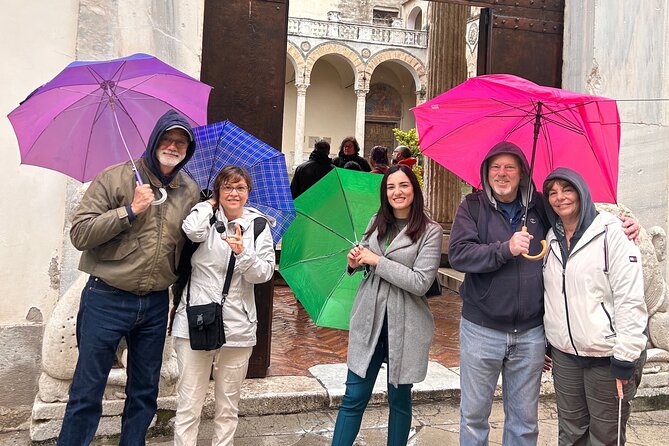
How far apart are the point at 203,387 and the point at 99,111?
4.42 ft

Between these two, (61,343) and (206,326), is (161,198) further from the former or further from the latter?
(61,343)

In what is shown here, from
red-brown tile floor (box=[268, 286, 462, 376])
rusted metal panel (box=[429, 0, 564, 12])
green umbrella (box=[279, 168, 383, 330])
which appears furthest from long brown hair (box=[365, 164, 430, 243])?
rusted metal panel (box=[429, 0, 564, 12])

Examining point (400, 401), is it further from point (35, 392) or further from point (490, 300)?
point (35, 392)

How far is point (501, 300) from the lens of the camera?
2576 mm

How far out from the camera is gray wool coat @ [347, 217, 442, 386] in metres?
2.73

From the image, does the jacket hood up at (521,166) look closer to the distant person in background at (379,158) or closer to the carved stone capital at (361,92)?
the distant person in background at (379,158)

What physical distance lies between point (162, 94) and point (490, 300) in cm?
174

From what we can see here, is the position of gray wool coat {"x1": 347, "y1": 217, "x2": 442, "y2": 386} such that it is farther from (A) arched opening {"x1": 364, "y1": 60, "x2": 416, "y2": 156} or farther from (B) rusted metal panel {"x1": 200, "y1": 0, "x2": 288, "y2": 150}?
(A) arched opening {"x1": 364, "y1": 60, "x2": 416, "y2": 156}

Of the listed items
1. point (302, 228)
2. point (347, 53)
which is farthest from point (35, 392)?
point (347, 53)

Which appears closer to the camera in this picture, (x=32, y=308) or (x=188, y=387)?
(x=188, y=387)

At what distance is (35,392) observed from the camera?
3582 millimetres

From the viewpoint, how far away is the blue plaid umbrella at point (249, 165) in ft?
9.25

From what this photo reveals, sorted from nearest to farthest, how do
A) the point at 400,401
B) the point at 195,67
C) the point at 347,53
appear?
the point at 400,401 < the point at 195,67 < the point at 347,53

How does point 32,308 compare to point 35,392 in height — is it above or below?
above
